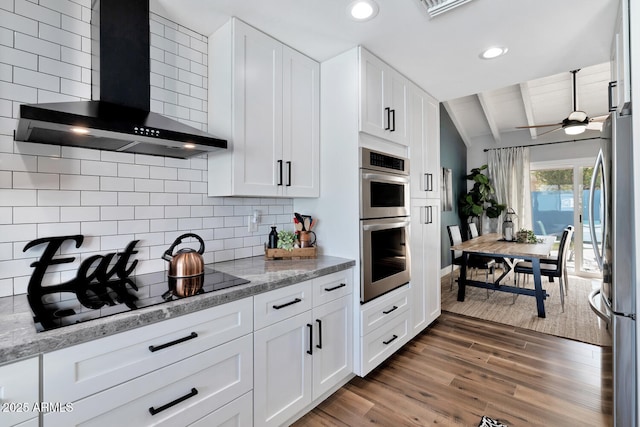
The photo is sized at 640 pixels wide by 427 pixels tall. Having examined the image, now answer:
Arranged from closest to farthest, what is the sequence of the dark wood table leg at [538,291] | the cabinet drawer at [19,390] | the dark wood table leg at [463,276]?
the cabinet drawer at [19,390]
the dark wood table leg at [538,291]
the dark wood table leg at [463,276]

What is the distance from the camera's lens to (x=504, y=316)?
3439 millimetres

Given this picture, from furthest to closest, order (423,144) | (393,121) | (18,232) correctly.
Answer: (423,144) < (393,121) < (18,232)

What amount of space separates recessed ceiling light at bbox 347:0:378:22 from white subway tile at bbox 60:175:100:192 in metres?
1.69

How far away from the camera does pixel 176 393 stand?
4.01 feet

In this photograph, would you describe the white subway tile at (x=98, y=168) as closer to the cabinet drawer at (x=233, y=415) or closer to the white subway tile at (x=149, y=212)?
the white subway tile at (x=149, y=212)

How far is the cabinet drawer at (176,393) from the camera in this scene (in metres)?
1.02

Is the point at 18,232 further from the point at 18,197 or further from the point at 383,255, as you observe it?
the point at 383,255

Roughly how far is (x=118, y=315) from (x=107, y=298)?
268mm

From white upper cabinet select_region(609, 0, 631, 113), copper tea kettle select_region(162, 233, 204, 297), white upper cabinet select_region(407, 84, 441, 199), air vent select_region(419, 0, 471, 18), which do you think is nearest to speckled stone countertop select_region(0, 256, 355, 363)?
copper tea kettle select_region(162, 233, 204, 297)

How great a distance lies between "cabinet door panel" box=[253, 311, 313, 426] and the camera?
1.53 metres

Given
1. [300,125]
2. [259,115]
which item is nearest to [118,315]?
[259,115]

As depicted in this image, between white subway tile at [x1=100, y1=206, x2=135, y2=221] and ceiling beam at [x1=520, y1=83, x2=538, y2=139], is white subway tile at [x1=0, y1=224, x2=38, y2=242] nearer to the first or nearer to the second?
white subway tile at [x1=100, y1=206, x2=135, y2=221]

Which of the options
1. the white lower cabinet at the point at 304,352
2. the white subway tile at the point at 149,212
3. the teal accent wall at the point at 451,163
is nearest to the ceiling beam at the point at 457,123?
the teal accent wall at the point at 451,163

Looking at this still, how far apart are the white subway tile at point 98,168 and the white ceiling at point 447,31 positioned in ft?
3.14
